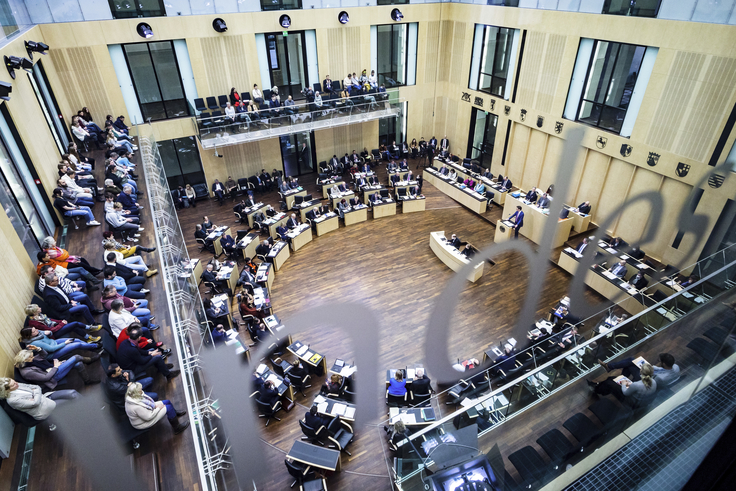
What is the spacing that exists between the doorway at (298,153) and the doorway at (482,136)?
756cm

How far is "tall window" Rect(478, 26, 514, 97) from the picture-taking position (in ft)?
53.0

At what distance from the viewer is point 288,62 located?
17.3 m

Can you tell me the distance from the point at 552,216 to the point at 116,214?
41.2 feet

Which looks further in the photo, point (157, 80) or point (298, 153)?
point (298, 153)

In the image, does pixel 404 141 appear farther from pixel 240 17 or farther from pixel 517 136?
pixel 240 17

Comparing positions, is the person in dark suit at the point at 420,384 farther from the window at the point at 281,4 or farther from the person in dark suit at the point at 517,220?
the window at the point at 281,4

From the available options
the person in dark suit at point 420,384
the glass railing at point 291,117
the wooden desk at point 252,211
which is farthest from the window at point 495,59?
the person in dark suit at point 420,384

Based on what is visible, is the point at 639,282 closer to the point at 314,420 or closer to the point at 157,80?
the point at 314,420

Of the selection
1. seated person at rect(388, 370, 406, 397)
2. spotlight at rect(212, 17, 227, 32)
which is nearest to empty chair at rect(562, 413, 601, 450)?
seated person at rect(388, 370, 406, 397)

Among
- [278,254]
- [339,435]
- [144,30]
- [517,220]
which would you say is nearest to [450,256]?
[517,220]

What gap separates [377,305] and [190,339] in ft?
19.0

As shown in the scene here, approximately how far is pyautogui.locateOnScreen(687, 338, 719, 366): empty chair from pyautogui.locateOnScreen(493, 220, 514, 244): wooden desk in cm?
771

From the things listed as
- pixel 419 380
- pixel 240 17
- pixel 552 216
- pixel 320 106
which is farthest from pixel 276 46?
pixel 419 380

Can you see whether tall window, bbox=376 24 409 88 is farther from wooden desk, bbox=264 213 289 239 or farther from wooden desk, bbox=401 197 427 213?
wooden desk, bbox=264 213 289 239
